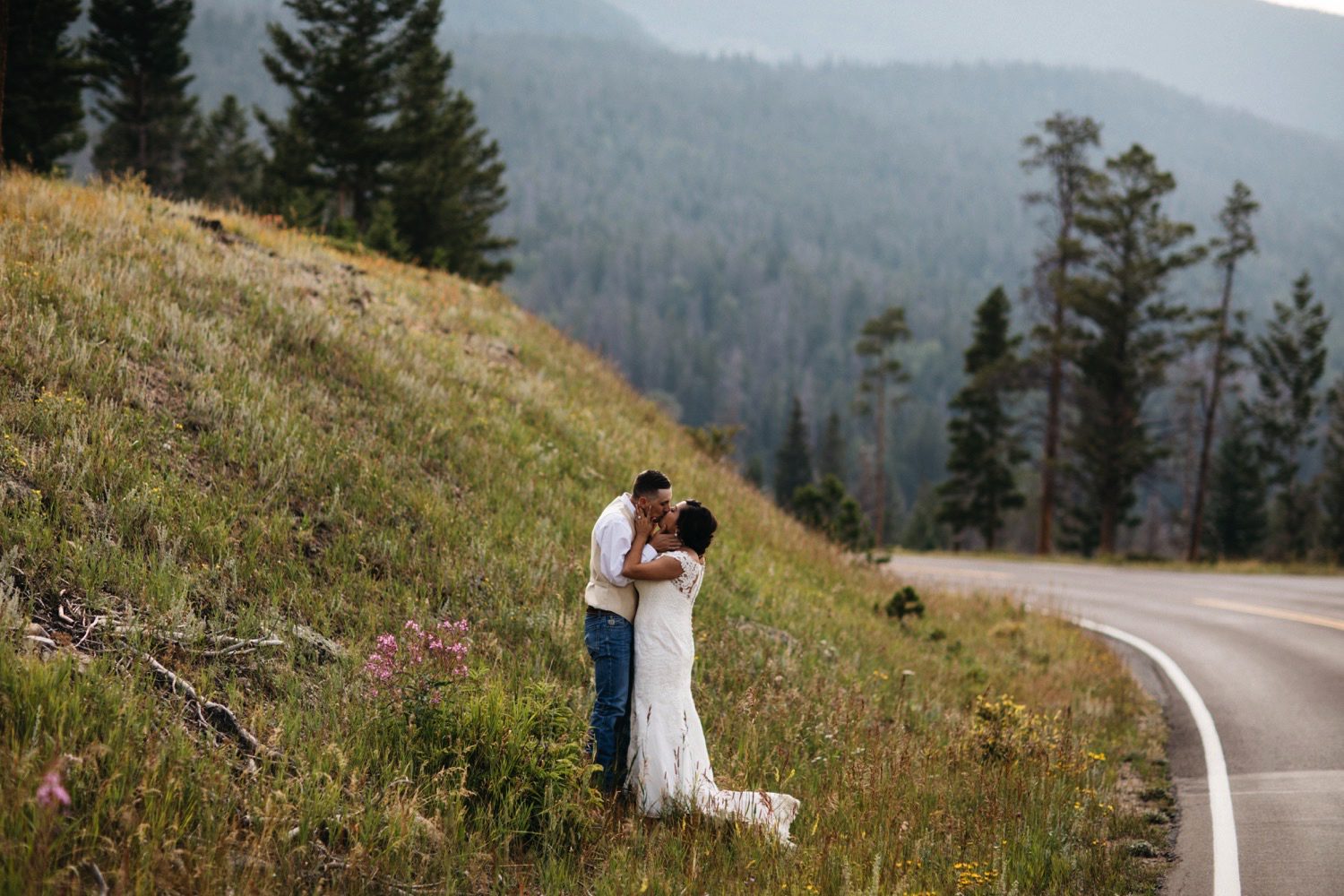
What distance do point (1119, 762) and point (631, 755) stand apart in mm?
5077

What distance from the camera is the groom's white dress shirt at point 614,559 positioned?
17.9ft

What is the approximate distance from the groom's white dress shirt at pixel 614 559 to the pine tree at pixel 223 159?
51399 mm

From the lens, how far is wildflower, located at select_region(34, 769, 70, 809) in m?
3.21

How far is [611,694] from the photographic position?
5.52 meters

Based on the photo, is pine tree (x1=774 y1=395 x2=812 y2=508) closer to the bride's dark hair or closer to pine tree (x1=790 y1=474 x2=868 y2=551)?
pine tree (x1=790 y1=474 x2=868 y2=551)

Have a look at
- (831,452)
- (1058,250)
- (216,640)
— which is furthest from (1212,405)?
(831,452)

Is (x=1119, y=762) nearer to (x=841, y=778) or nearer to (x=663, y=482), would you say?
(x=841, y=778)

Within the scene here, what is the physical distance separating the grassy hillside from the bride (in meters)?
0.20

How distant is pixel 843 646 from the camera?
9828mm

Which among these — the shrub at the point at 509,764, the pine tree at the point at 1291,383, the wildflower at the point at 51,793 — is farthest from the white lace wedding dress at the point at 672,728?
the pine tree at the point at 1291,383

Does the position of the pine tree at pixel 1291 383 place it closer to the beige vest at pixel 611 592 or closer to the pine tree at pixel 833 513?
the pine tree at pixel 833 513

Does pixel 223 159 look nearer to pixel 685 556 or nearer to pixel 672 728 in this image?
pixel 685 556

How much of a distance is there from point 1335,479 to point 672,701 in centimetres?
5877

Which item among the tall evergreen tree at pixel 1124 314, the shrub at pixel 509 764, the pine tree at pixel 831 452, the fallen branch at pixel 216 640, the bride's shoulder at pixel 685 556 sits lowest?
the shrub at pixel 509 764
